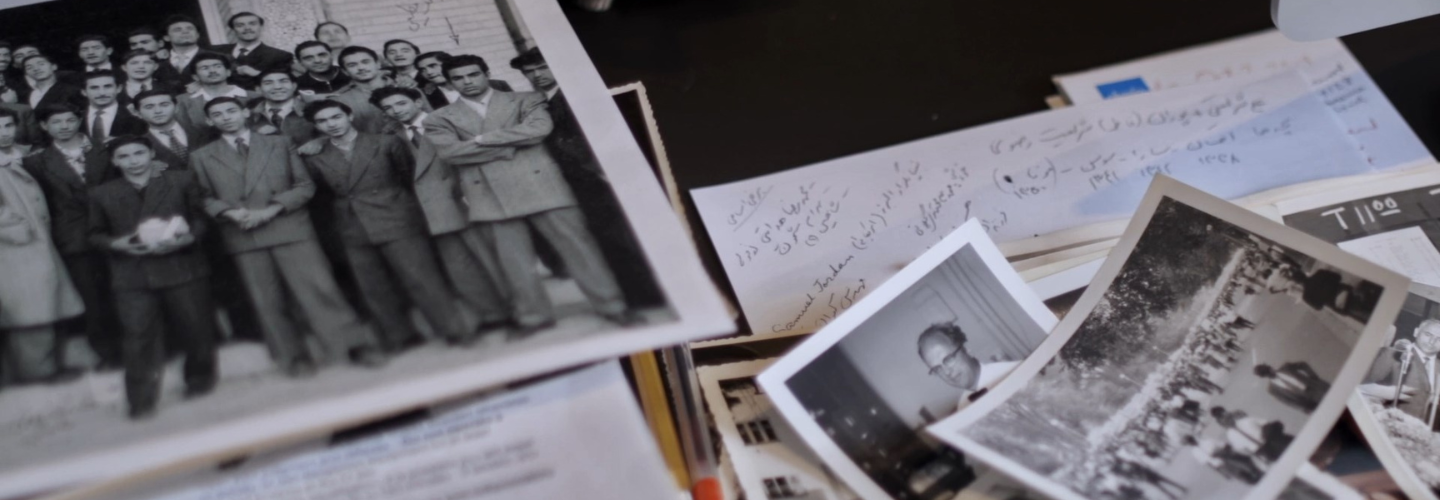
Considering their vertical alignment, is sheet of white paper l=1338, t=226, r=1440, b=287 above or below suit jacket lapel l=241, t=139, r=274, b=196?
below

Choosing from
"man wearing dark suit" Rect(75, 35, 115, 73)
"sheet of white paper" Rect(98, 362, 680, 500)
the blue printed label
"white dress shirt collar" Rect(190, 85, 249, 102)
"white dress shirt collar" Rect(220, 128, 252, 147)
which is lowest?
"sheet of white paper" Rect(98, 362, 680, 500)

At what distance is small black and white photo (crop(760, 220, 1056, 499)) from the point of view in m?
0.40

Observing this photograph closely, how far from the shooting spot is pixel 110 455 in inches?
11.9

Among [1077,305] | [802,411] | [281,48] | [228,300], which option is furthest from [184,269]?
[1077,305]

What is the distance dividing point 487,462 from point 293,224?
0.11 meters

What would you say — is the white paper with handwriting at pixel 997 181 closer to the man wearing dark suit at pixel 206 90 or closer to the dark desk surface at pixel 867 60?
the dark desk surface at pixel 867 60

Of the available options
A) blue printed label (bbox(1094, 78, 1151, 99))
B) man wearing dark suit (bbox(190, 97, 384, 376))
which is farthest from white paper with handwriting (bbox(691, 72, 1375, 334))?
man wearing dark suit (bbox(190, 97, 384, 376))

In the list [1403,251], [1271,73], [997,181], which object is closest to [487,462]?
[997,181]

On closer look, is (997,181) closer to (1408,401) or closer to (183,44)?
(1408,401)

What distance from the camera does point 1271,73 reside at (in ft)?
2.28

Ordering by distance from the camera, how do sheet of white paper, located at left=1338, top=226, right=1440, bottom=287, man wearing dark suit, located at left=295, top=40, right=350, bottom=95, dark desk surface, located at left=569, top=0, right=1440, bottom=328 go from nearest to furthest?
man wearing dark suit, located at left=295, top=40, right=350, bottom=95
sheet of white paper, located at left=1338, top=226, right=1440, bottom=287
dark desk surface, located at left=569, top=0, right=1440, bottom=328

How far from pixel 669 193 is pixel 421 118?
107 millimetres

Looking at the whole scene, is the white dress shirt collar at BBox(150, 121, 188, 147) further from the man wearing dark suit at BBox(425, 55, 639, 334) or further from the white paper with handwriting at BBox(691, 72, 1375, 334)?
the white paper with handwriting at BBox(691, 72, 1375, 334)

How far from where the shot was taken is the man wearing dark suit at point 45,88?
419 millimetres
